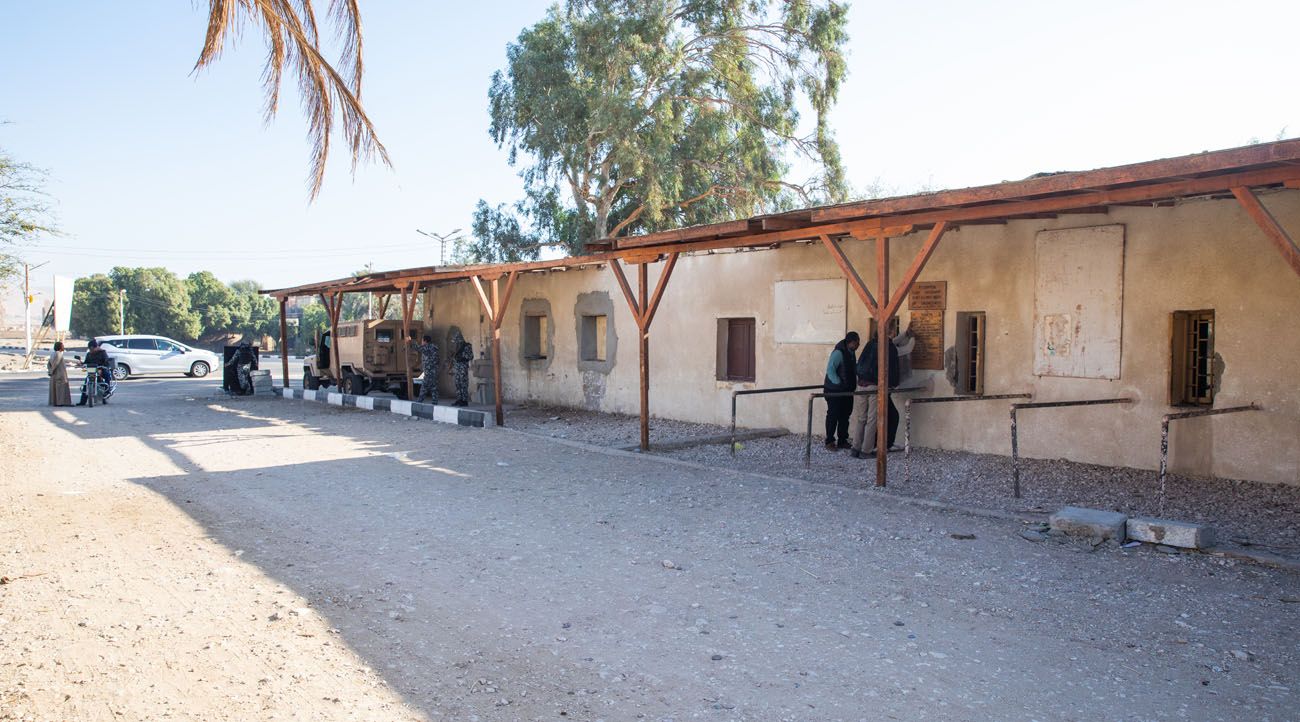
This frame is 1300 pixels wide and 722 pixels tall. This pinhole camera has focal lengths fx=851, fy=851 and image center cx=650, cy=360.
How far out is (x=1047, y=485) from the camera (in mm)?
8078

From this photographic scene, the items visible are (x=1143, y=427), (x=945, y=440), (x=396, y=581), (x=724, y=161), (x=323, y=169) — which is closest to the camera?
(x=323, y=169)

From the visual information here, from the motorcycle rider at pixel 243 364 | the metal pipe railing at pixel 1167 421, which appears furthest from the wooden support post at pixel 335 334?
the metal pipe railing at pixel 1167 421

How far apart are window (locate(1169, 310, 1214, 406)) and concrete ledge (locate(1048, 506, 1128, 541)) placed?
2753 mm

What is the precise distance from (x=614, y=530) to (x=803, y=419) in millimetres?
5624

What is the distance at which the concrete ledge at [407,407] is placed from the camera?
13941 millimetres

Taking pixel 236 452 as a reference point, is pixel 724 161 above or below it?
above

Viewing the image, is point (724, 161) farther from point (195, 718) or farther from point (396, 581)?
point (195, 718)

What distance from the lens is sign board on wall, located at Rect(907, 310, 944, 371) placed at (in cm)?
1009

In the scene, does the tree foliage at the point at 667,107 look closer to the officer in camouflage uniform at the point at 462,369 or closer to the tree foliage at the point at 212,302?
the officer in camouflage uniform at the point at 462,369

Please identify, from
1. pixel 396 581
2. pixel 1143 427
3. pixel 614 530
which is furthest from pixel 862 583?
pixel 1143 427

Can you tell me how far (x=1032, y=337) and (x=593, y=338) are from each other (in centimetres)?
867

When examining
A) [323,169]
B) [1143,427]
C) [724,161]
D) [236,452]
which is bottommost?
[236,452]

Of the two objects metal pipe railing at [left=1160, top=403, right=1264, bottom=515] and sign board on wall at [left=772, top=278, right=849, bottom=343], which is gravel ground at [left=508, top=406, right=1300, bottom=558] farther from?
sign board on wall at [left=772, top=278, right=849, bottom=343]

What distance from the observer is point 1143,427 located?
8.34 m
